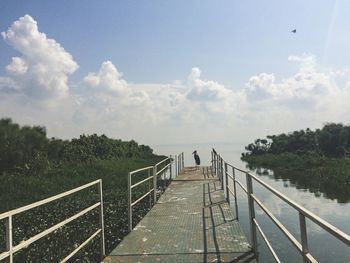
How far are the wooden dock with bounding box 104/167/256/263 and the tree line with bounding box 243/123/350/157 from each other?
188 feet

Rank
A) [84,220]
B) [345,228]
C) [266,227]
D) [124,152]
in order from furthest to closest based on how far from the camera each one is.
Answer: [124,152]
[345,228]
[266,227]
[84,220]

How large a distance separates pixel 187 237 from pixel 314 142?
233ft

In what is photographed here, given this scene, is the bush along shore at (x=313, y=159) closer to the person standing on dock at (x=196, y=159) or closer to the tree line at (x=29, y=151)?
the person standing on dock at (x=196, y=159)

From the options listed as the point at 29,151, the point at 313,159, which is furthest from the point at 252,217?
the point at 313,159

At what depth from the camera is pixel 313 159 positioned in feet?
163

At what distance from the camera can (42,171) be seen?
2708 centimetres

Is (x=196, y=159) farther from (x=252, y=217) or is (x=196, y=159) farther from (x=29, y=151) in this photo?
(x=252, y=217)

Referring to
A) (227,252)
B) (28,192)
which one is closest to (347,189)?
(28,192)

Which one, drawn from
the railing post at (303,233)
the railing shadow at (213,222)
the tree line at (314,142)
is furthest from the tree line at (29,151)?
the tree line at (314,142)

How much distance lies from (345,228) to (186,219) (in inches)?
330

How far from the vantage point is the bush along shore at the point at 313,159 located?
3023 centimetres

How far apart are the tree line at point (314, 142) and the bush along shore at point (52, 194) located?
42.3 metres

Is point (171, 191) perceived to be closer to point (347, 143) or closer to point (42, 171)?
point (42, 171)

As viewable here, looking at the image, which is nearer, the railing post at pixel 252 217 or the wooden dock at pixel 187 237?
the wooden dock at pixel 187 237
